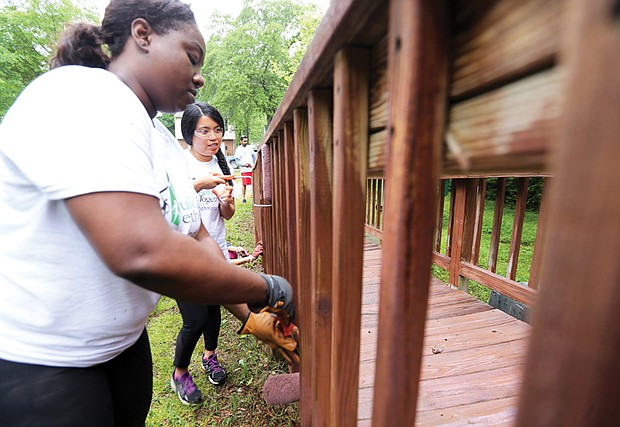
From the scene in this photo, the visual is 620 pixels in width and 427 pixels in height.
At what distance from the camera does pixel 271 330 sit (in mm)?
1935

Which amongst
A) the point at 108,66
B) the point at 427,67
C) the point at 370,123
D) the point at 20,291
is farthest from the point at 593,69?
the point at 108,66

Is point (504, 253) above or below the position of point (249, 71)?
below

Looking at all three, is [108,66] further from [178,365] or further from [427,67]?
[178,365]

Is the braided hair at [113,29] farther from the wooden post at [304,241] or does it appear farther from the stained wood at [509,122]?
the stained wood at [509,122]

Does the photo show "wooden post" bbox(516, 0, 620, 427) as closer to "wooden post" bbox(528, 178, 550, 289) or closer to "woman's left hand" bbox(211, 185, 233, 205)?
"woman's left hand" bbox(211, 185, 233, 205)

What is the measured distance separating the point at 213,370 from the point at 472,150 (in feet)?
9.56

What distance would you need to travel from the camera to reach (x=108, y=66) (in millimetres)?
1279

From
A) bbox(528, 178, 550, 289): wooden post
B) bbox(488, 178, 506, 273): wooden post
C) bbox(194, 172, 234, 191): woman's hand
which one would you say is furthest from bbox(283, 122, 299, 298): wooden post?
bbox(488, 178, 506, 273): wooden post

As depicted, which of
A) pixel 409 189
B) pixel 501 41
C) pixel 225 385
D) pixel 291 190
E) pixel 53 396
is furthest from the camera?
pixel 225 385

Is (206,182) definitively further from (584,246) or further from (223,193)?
(584,246)

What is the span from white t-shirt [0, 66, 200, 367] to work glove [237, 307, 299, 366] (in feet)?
2.59

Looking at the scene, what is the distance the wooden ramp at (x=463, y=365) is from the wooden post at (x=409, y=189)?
2.42ft

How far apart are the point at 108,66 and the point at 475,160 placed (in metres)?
1.37

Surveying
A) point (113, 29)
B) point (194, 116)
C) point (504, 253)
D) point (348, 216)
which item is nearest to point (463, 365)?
point (348, 216)
